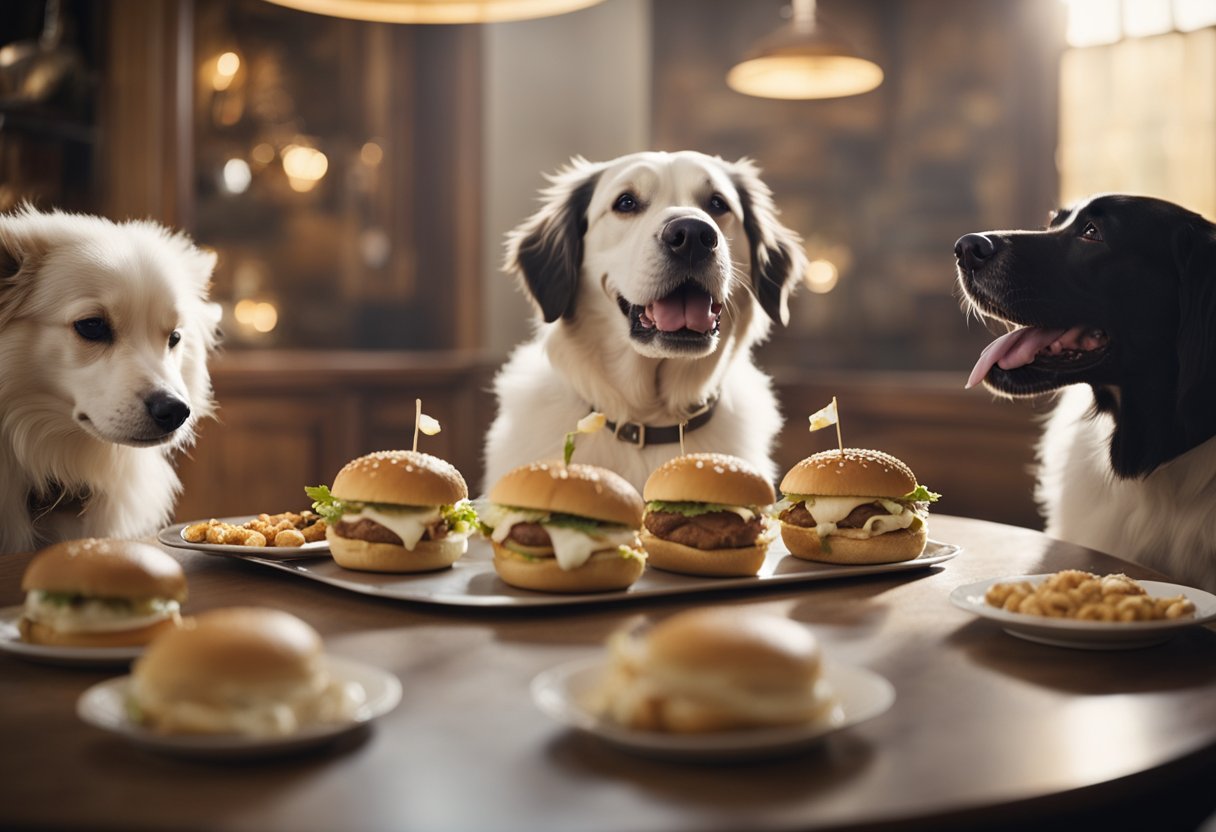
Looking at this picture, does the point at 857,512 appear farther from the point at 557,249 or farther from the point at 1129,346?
the point at 557,249

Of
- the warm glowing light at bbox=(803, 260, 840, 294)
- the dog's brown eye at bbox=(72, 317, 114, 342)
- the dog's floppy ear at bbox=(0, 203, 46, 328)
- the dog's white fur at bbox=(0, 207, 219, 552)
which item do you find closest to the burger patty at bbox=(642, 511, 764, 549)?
the dog's white fur at bbox=(0, 207, 219, 552)

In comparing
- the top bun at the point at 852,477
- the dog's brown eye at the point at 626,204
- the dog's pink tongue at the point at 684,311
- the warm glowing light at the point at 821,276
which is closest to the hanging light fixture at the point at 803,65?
the dog's brown eye at the point at 626,204

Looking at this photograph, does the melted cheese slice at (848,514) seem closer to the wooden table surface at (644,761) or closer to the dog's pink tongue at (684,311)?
the wooden table surface at (644,761)

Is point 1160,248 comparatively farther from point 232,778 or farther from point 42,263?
point 42,263

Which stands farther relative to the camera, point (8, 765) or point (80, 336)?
point (80, 336)

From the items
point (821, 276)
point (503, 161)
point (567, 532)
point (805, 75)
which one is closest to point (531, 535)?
point (567, 532)

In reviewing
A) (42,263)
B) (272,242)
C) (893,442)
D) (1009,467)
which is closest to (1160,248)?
(42,263)
